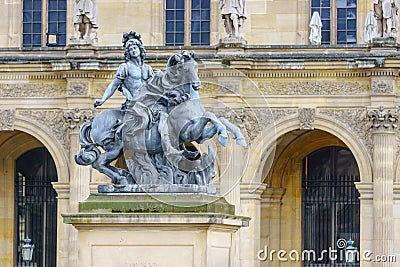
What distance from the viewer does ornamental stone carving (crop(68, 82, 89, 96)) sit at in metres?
40.0

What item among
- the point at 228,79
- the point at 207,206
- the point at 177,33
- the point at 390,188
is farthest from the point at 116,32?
the point at 207,206

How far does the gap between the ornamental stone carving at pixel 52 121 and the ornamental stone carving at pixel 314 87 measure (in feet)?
16.3

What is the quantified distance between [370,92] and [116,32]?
6911mm

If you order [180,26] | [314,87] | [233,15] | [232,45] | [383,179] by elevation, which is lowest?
[383,179]

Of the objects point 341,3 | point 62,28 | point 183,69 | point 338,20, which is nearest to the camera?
point 183,69

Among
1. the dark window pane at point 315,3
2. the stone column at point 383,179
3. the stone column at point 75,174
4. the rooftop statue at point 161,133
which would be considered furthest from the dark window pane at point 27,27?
the rooftop statue at point 161,133

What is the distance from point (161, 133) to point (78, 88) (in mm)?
19378

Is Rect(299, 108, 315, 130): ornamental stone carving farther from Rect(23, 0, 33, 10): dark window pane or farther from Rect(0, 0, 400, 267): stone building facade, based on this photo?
Rect(23, 0, 33, 10): dark window pane

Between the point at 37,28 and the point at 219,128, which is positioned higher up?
the point at 37,28

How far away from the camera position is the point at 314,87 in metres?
39.3

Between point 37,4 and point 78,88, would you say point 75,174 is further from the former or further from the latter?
point 37,4

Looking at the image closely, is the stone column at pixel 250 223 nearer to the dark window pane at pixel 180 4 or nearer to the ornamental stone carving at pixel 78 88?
the ornamental stone carving at pixel 78 88

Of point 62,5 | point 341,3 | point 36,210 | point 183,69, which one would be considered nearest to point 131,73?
point 183,69

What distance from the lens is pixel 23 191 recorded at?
43.8 metres
